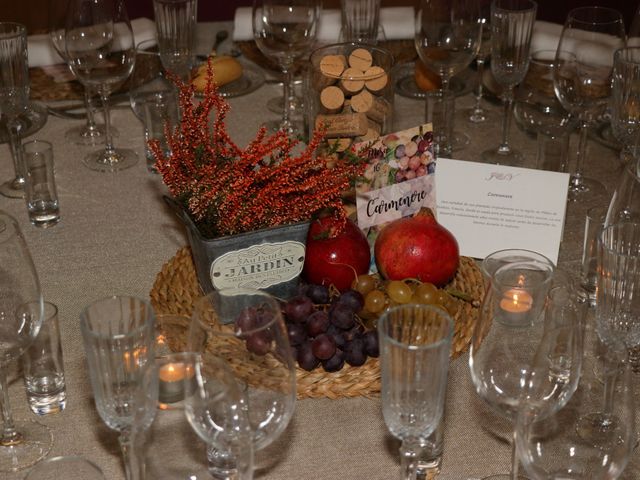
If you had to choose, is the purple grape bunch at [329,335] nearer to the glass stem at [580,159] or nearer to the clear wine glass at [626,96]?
the clear wine glass at [626,96]

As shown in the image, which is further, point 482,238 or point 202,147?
point 482,238

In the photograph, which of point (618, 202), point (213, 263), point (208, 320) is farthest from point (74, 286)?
point (618, 202)

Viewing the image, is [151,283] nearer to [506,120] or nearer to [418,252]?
[418,252]

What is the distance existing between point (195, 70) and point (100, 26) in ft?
0.72

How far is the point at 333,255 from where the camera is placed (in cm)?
141

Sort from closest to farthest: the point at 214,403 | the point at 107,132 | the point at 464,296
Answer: the point at 214,403, the point at 464,296, the point at 107,132

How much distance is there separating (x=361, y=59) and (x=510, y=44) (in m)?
0.40

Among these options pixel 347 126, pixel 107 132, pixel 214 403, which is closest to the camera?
pixel 214 403

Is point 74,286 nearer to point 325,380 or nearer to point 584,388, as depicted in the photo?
point 325,380

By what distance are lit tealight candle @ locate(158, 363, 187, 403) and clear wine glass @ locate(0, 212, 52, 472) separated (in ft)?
1.04

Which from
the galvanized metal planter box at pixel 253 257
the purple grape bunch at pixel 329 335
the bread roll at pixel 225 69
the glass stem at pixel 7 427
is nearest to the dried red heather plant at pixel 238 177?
the galvanized metal planter box at pixel 253 257

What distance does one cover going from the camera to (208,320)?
988mm

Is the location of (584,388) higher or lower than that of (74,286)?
higher

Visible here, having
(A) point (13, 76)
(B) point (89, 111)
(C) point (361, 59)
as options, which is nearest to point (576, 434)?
(C) point (361, 59)
